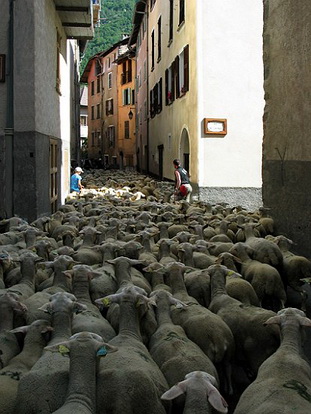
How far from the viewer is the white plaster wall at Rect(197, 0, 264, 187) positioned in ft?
58.5

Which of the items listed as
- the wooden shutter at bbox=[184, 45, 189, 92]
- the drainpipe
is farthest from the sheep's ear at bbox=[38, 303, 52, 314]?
the wooden shutter at bbox=[184, 45, 189, 92]

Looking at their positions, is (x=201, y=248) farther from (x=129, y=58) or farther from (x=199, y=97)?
(x=129, y=58)

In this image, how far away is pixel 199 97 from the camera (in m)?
17.8

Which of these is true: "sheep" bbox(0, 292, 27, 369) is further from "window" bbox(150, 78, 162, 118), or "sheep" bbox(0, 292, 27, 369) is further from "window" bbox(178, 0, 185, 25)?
"window" bbox(150, 78, 162, 118)

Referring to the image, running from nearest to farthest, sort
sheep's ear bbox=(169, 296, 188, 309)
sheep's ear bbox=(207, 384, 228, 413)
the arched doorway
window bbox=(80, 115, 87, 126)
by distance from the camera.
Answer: sheep's ear bbox=(207, 384, 228, 413) < sheep's ear bbox=(169, 296, 188, 309) < the arched doorway < window bbox=(80, 115, 87, 126)

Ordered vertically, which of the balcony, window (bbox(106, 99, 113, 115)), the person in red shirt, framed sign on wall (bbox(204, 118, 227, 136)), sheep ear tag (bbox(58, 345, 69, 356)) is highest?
window (bbox(106, 99, 113, 115))

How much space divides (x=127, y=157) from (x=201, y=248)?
4600 centimetres

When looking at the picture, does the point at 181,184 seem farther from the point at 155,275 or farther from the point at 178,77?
the point at 155,275

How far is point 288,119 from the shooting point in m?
10.7

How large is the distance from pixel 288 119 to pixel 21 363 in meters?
7.29

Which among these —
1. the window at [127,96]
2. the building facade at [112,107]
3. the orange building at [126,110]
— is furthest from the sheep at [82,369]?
the window at [127,96]

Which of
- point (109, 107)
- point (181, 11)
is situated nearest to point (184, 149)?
point (181, 11)

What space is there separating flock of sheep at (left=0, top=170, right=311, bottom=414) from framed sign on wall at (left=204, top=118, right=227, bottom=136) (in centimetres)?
782

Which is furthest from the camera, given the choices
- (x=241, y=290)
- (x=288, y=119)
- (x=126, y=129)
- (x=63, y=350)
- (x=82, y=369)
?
(x=126, y=129)
